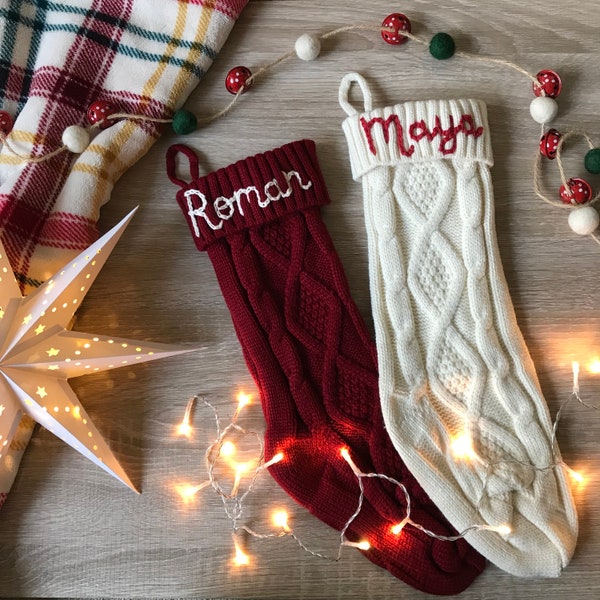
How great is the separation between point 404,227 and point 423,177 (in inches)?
3.8

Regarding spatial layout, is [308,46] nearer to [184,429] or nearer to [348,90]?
[348,90]

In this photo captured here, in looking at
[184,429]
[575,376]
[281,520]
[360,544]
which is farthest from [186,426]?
[575,376]

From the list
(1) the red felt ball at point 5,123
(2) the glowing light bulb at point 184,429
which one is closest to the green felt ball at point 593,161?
(2) the glowing light bulb at point 184,429

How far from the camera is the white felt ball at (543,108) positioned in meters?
1.17

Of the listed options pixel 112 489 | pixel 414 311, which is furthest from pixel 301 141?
pixel 112 489

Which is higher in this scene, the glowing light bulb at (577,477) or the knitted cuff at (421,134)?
the knitted cuff at (421,134)

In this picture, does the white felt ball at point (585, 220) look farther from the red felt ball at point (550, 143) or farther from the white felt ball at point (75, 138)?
the white felt ball at point (75, 138)

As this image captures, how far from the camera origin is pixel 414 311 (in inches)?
44.8

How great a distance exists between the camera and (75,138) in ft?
3.79

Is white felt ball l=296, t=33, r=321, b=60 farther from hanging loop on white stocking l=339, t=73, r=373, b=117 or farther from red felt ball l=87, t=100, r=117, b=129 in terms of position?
red felt ball l=87, t=100, r=117, b=129

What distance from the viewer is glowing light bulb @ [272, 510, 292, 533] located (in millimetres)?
1103

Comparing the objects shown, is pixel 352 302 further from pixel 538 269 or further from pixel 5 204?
pixel 5 204

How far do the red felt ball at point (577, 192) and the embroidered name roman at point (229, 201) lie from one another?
49 cm

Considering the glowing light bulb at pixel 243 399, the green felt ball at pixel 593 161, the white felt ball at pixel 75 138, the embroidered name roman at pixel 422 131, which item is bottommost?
the glowing light bulb at pixel 243 399
